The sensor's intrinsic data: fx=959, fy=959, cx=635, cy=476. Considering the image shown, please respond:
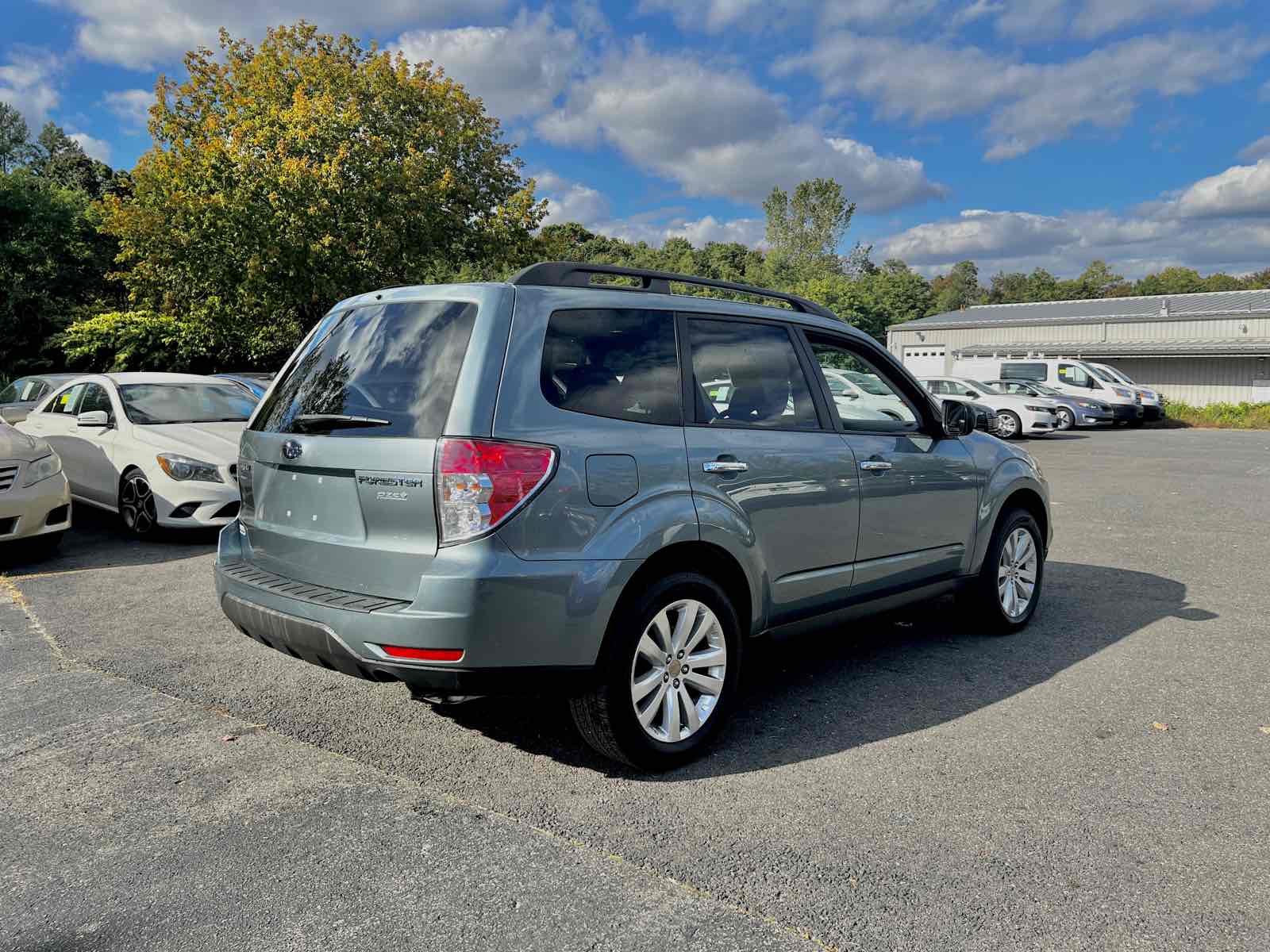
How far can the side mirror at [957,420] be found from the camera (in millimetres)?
5316

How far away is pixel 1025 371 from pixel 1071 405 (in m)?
2.31

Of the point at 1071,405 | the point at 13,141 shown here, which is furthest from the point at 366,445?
the point at 13,141

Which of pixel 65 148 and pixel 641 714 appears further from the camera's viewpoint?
pixel 65 148

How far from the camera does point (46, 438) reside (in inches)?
415

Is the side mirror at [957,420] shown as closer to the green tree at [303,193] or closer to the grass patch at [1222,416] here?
the green tree at [303,193]

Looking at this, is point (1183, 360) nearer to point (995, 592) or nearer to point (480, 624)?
point (995, 592)

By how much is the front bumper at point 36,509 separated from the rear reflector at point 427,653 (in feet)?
19.3

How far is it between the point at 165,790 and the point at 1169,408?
3577 cm

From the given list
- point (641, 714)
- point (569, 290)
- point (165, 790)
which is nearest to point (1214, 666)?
point (641, 714)

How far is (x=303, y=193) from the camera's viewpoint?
2370 cm

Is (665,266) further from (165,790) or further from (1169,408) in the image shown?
(165,790)

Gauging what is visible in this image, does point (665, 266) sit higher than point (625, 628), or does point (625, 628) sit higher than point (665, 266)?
point (665, 266)

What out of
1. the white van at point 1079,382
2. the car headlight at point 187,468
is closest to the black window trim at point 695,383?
the car headlight at point 187,468

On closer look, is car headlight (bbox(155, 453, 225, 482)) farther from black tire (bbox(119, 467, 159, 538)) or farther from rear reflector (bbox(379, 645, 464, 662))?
rear reflector (bbox(379, 645, 464, 662))
